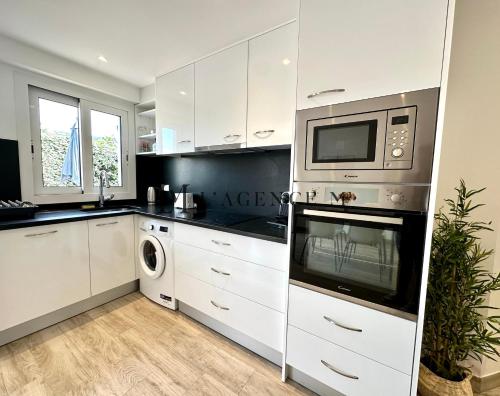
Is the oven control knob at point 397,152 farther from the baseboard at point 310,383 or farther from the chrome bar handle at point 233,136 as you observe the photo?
→ the baseboard at point 310,383

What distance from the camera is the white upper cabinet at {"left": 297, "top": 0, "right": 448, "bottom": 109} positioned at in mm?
891

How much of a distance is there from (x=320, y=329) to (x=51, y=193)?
267cm

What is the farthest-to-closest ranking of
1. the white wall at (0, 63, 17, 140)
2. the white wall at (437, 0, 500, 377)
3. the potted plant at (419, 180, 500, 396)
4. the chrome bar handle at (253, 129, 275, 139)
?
1. the white wall at (0, 63, 17, 140)
2. the chrome bar handle at (253, 129, 275, 139)
3. the white wall at (437, 0, 500, 377)
4. the potted plant at (419, 180, 500, 396)

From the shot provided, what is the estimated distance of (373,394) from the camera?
108 centimetres

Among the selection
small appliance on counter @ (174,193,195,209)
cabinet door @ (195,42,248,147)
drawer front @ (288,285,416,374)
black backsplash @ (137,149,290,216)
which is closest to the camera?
drawer front @ (288,285,416,374)

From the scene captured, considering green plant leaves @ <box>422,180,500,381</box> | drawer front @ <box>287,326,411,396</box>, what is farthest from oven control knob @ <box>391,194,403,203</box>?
drawer front @ <box>287,326,411,396</box>

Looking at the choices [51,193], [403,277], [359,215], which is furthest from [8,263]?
[403,277]

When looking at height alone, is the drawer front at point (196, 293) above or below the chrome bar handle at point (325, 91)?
below

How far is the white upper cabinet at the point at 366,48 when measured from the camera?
89 centimetres

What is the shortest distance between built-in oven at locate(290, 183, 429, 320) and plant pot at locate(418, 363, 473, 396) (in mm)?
527

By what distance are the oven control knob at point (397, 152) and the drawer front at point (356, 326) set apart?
731mm

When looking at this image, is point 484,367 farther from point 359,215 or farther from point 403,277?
point 359,215

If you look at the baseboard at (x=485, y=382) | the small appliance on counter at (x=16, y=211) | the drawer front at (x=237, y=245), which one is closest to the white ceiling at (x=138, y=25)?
the small appliance on counter at (x=16, y=211)

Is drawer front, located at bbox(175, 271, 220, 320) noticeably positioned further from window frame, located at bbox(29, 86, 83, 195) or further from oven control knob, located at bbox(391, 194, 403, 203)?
window frame, located at bbox(29, 86, 83, 195)
